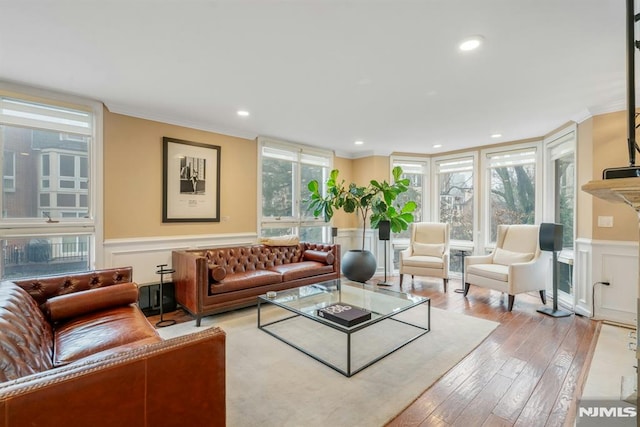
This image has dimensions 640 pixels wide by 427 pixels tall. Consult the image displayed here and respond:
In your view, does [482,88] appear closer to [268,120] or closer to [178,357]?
[268,120]

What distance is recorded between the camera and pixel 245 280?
3590mm

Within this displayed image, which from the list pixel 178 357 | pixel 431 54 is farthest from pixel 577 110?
pixel 178 357

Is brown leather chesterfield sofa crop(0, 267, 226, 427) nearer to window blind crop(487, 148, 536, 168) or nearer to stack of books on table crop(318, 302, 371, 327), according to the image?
stack of books on table crop(318, 302, 371, 327)

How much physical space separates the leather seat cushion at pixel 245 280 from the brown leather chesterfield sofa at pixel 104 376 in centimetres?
142

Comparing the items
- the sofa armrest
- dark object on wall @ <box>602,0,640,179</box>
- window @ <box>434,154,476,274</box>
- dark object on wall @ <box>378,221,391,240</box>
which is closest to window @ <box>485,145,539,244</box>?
window @ <box>434,154,476,274</box>

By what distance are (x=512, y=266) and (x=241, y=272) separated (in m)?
3.55

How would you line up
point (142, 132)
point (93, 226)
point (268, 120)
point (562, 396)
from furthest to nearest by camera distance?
point (268, 120) → point (142, 132) → point (93, 226) → point (562, 396)

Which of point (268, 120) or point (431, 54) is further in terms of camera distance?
point (268, 120)

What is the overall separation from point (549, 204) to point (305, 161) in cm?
400

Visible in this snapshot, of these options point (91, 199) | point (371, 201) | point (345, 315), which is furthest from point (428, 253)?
point (91, 199)

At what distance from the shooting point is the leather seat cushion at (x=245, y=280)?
3391mm

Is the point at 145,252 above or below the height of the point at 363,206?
below

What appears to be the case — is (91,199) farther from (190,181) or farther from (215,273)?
(215,273)

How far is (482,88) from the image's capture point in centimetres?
289
